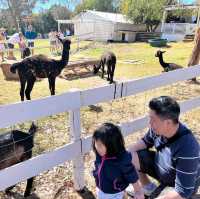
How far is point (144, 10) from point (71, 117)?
33731 millimetres

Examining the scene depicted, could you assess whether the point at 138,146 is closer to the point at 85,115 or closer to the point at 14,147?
the point at 14,147

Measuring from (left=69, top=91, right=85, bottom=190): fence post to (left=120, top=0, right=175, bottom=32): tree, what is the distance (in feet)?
108

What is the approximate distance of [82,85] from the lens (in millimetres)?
10008

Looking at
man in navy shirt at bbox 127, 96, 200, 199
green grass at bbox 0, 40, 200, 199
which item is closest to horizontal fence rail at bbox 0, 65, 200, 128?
man in navy shirt at bbox 127, 96, 200, 199

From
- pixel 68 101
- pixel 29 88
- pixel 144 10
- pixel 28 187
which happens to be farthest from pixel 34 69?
pixel 144 10

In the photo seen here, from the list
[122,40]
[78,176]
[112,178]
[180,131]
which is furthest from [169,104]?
[122,40]

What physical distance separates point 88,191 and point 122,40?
100 feet

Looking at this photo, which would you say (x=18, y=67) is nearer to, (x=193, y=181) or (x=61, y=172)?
(x=61, y=172)

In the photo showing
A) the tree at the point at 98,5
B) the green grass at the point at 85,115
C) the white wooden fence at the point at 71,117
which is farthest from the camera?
the tree at the point at 98,5

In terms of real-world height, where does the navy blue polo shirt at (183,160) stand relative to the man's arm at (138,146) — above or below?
above

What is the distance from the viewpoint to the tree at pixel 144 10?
34.0m

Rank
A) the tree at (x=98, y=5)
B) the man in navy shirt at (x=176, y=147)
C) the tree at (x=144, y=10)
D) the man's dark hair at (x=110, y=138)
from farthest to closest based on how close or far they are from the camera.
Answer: the tree at (x=98, y=5)
the tree at (x=144, y=10)
the man in navy shirt at (x=176, y=147)
the man's dark hair at (x=110, y=138)

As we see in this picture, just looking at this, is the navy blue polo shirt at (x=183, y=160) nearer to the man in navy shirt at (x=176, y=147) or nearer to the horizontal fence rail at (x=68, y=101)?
the man in navy shirt at (x=176, y=147)

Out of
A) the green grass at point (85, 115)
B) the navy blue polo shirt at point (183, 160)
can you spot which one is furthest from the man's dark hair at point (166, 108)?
the green grass at point (85, 115)
